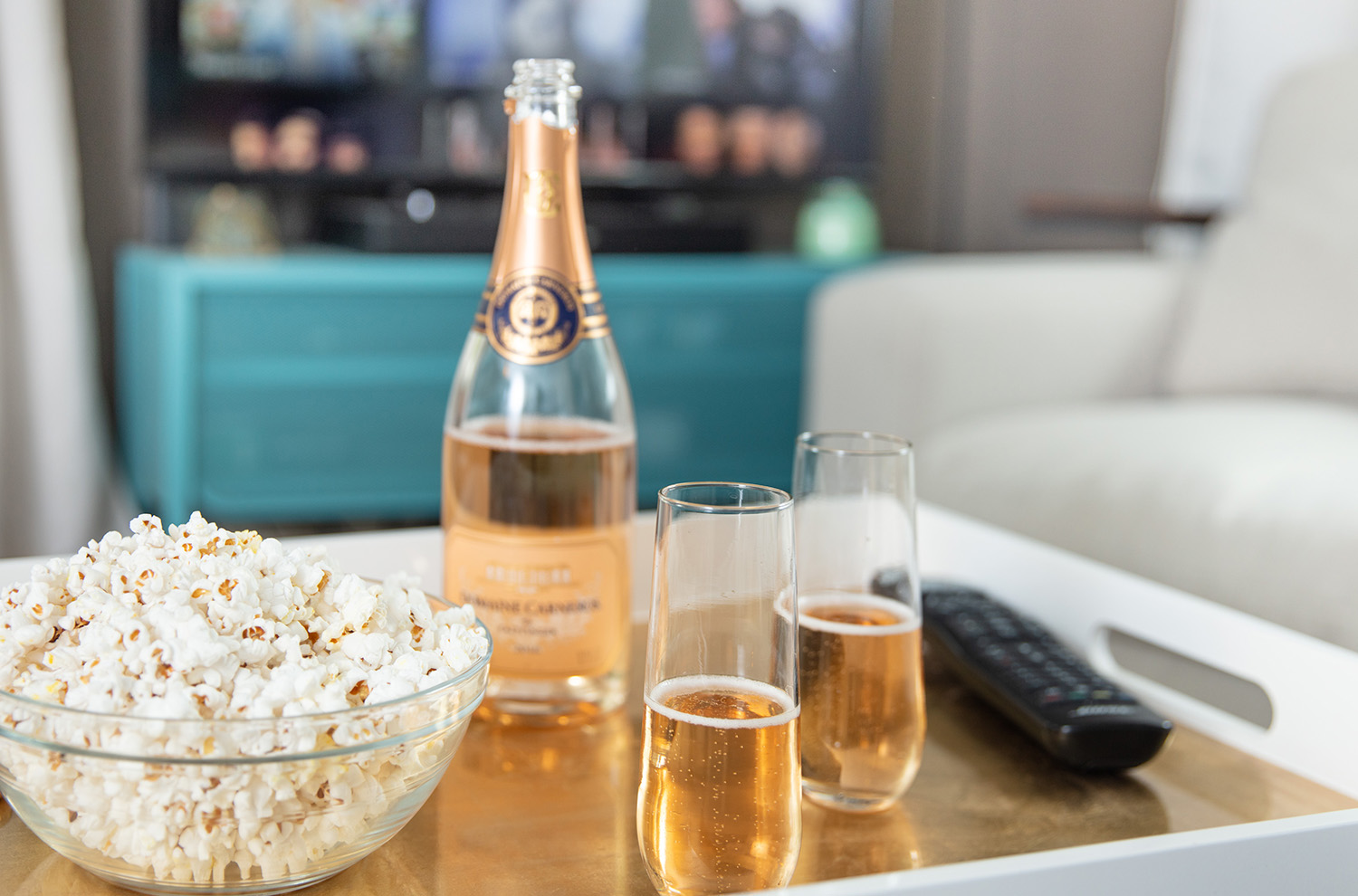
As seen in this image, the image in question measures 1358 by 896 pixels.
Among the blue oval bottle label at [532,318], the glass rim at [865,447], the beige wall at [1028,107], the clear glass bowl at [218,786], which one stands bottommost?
the clear glass bowl at [218,786]

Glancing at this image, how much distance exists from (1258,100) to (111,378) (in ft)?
7.48

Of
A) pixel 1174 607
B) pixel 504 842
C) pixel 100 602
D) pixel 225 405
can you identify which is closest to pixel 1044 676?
pixel 1174 607

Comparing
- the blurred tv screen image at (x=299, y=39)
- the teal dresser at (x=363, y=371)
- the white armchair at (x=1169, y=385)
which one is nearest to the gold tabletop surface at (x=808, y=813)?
the white armchair at (x=1169, y=385)

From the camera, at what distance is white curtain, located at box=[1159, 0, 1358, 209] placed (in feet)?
7.54

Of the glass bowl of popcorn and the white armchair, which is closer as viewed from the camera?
the glass bowl of popcorn

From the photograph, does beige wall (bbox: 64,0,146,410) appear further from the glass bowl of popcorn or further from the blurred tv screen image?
the glass bowl of popcorn

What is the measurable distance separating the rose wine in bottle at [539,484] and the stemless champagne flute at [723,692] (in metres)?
0.21

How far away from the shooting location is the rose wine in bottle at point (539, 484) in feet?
2.09

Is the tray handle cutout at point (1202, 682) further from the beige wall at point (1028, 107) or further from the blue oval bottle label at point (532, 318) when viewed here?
the beige wall at point (1028, 107)

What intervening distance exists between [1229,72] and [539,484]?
217cm

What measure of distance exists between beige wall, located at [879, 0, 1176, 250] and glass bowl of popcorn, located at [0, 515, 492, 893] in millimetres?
2453

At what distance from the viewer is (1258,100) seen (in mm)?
2338

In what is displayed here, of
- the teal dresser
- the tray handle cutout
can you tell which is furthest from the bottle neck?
the teal dresser

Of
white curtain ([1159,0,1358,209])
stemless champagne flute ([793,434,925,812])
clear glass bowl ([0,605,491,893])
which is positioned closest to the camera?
clear glass bowl ([0,605,491,893])
